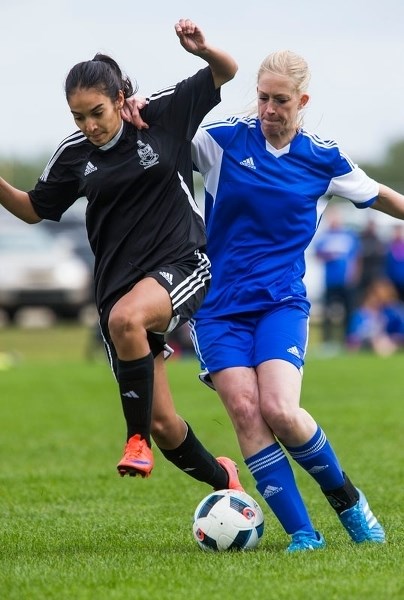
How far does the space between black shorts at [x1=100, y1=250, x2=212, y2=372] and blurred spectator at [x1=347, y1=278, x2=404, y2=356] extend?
15922 millimetres

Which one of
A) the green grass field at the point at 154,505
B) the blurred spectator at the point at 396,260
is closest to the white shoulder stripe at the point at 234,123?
the green grass field at the point at 154,505

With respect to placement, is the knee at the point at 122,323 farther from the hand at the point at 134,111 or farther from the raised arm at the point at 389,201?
the raised arm at the point at 389,201

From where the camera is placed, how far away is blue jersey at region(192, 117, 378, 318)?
232 inches

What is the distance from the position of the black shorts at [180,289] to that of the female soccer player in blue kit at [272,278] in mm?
165

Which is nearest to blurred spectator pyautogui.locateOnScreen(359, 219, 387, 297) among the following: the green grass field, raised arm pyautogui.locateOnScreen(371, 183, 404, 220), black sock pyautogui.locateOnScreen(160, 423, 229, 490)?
the green grass field

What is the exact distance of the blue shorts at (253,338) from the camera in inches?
229

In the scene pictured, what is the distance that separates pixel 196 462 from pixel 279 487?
28.4 inches

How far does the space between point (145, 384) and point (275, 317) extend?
0.71 m

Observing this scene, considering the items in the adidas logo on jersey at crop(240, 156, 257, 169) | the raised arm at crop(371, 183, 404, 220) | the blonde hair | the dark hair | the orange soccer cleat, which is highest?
the blonde hair

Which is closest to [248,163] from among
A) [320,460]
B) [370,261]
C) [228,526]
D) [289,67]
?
[289,67]

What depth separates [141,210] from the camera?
19.0 ft

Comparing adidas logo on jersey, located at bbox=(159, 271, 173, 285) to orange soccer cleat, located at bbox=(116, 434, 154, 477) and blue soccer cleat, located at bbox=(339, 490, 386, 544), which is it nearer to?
orange soccer cleat, located at bbox=(116, 434, 154, 477)

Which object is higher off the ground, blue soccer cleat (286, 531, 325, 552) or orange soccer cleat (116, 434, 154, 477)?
orange soccer cleat (116, 434, 154, 477)

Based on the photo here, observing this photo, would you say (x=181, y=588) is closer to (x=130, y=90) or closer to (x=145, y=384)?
(x=145, y=384)
